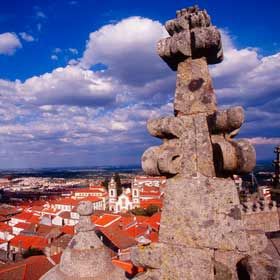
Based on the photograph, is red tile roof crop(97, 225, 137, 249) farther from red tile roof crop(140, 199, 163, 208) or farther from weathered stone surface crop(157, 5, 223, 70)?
weathered stone surface crop(157, 5, 223, 70)

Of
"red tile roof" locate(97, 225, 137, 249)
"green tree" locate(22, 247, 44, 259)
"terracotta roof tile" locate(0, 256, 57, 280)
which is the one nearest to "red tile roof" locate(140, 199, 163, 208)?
"green tree" locate(22, 247, 44, 259)

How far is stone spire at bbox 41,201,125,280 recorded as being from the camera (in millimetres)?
4957

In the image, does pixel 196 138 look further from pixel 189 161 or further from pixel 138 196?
pixel 138 196

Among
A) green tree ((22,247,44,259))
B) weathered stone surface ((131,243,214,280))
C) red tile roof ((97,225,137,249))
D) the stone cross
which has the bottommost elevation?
green tree ((22,247,44,259))

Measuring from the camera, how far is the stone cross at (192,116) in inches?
97.7

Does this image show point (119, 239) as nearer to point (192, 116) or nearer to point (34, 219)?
point (192, 116)

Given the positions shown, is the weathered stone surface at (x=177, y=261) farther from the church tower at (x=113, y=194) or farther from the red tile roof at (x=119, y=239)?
the church tower at (x=113, y=194)

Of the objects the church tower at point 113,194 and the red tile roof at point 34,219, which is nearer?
the red tile roof at point 34,219

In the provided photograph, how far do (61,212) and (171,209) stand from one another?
64.8 m

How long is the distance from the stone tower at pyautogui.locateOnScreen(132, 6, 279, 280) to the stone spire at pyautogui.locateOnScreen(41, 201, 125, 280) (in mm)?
2614

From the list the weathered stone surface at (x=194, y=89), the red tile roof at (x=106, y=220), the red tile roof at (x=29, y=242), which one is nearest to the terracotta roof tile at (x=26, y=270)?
the red tile roof at (x=29, y=242)

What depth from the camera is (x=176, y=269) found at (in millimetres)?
2508

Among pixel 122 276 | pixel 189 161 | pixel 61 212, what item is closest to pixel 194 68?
pixel 189 161

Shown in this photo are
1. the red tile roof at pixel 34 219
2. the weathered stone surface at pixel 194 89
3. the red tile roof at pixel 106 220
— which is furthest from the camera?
the red tile roof at pixel 34 219
